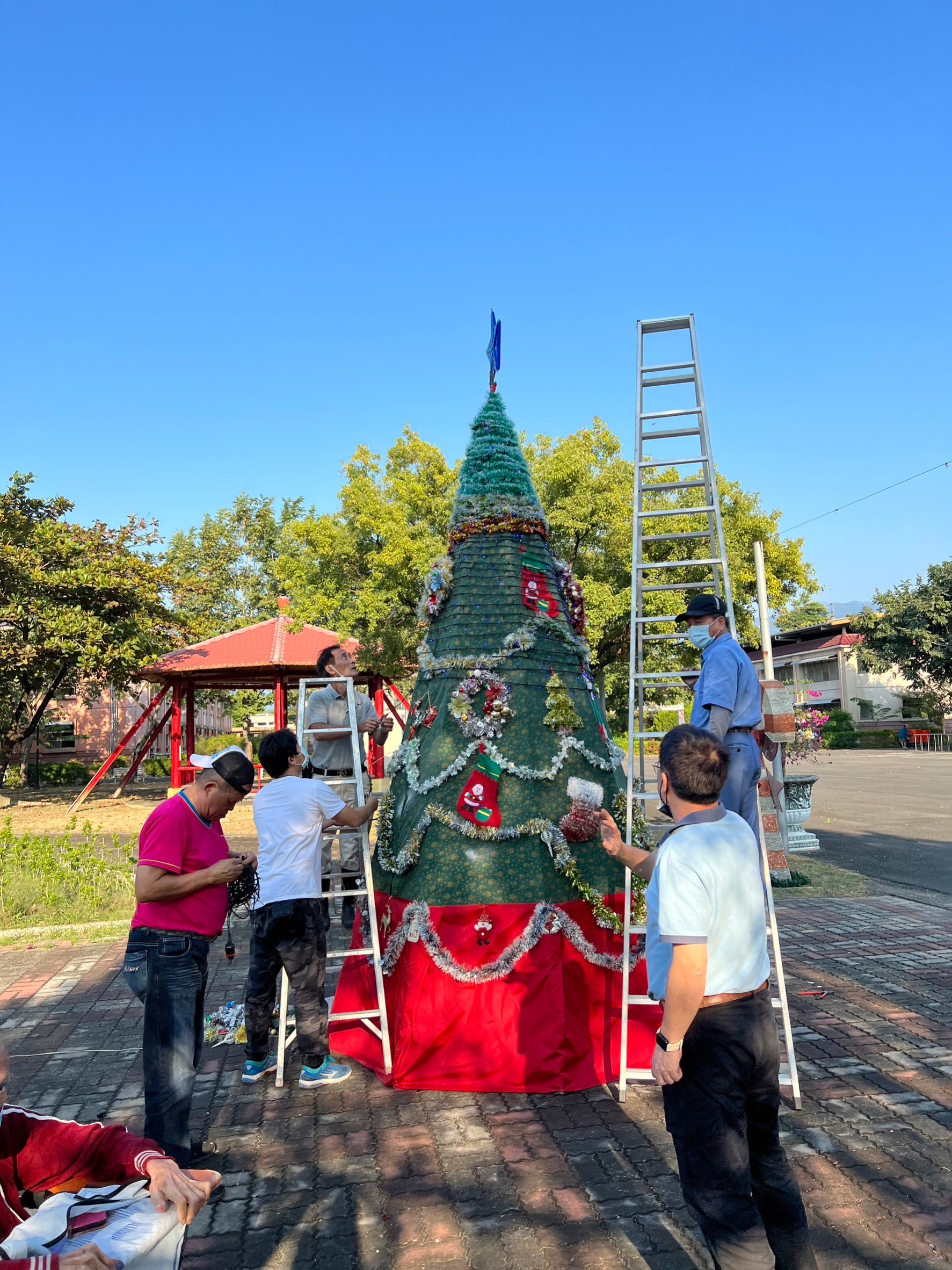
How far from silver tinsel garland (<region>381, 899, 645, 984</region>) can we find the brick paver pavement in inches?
25.6

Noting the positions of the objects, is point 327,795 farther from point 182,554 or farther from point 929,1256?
point 182,554

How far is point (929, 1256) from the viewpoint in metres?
3.12

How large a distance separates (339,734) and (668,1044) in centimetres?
316

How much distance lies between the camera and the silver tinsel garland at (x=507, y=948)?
184 inches

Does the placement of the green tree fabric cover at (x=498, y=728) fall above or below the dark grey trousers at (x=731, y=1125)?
above

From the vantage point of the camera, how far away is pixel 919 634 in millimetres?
39312

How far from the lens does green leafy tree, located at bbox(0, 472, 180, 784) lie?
20906 millimetres

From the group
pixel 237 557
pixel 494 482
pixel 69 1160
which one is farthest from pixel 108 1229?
pixel 237 557

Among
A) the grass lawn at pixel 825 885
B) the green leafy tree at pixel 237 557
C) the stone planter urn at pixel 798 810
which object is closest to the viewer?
the grass lawn at pixel 825 885

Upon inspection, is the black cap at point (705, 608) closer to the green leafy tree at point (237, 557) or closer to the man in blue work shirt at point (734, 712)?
the man in blue work shirt at point (734, 712)

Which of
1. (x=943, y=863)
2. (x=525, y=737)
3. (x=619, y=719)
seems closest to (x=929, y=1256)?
(x=525, y=737)

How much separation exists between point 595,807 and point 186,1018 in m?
2.49

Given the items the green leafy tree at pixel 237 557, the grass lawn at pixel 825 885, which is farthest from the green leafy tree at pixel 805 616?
the grass lawn at pixel 825 885

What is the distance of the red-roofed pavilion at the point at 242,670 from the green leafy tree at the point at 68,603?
5.26 ft
